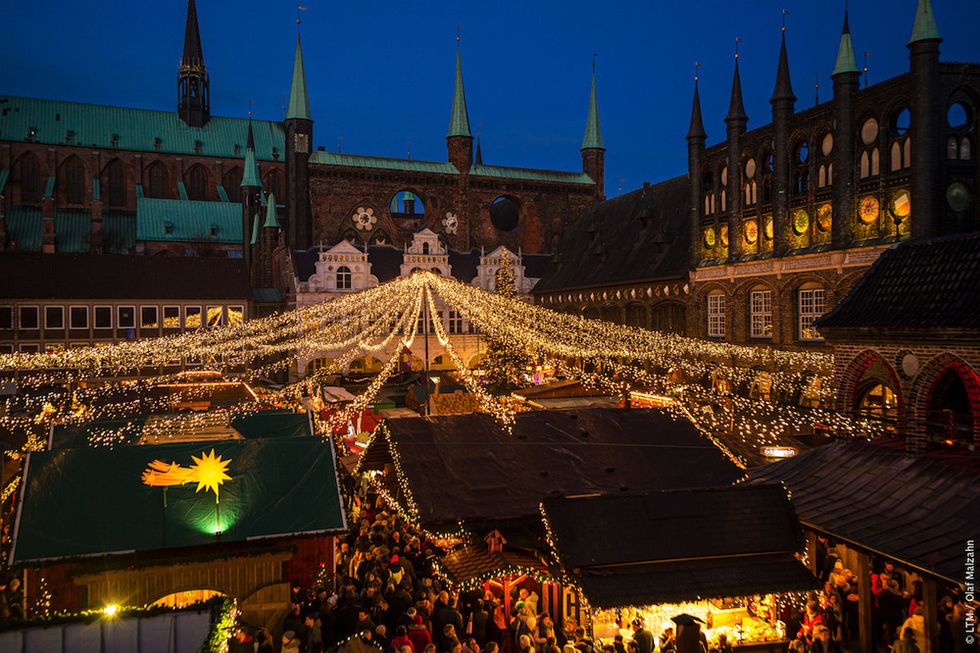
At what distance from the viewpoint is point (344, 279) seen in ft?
179

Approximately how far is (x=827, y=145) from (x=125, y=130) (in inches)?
2535

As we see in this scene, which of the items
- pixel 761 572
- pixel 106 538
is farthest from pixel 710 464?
pixel 106 538

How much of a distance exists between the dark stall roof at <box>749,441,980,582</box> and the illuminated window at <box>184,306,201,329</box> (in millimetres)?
48030

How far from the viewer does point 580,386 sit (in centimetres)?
3272

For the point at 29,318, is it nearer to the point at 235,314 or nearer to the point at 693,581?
the point at 235,314

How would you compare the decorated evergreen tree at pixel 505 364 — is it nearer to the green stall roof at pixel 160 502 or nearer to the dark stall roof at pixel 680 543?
the green stall roof at pixel 160 502

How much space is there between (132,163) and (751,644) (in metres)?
72.2

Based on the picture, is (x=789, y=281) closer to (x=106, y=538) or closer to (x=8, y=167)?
(x=106, y=538)

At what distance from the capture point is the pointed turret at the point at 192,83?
7423cm

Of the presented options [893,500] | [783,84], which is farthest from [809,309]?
[893,500]

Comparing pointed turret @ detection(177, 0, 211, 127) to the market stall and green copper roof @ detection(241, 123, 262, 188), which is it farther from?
the market stall

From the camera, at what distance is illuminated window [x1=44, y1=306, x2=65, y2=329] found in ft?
166

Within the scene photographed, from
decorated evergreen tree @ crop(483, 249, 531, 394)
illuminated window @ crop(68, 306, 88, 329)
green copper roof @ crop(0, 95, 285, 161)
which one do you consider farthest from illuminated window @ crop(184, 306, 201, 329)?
green copper roof @ crop(0, 95, 285, 161)

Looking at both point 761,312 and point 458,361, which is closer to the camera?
point 458,361
